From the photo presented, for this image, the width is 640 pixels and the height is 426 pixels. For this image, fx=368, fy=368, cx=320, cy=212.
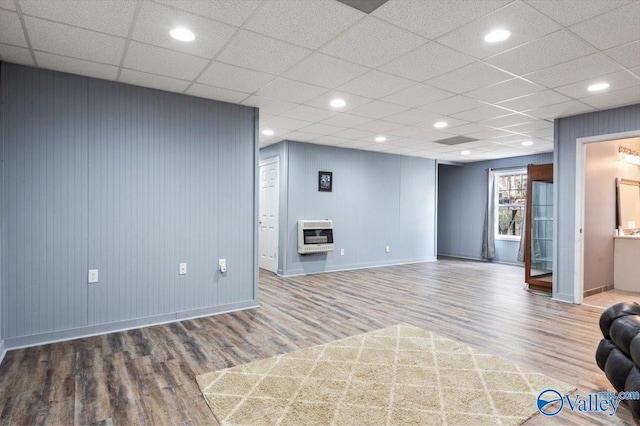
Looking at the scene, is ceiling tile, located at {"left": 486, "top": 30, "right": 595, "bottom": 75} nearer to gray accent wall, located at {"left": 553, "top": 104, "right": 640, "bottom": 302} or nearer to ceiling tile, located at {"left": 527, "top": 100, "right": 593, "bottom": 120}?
ceiling tile, located at {"left": 527, "top": 100, "right": 593, "bottom": 120}

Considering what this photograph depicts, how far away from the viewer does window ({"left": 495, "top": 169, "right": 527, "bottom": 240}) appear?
888 centimetres

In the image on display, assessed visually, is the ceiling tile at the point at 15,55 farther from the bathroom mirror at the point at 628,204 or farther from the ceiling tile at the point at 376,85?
the bathroom mirror at the point at 628,204

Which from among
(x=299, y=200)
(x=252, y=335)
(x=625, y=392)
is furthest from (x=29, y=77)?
(x=625, y=392)

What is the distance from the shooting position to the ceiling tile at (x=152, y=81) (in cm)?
358

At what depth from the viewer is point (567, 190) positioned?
508 cm

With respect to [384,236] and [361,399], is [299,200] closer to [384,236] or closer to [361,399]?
[384,236]

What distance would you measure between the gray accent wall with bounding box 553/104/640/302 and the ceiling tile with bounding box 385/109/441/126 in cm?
179

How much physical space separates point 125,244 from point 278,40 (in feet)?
8.49

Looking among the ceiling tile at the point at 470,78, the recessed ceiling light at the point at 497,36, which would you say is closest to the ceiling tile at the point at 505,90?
the ceiling tile at the point at 470,78

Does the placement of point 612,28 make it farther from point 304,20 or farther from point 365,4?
point 304,20

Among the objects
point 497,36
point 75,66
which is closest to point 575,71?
point 497,36

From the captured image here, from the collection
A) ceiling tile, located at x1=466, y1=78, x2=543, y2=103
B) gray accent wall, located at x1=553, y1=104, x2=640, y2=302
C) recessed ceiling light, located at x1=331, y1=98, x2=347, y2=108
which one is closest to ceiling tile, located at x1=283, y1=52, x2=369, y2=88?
recessed ceiling light, located at x1=331, y1=98, x2=347, y2=108

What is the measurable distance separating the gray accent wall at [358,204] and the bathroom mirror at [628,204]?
3.86 meters

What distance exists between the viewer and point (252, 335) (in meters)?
3.62
